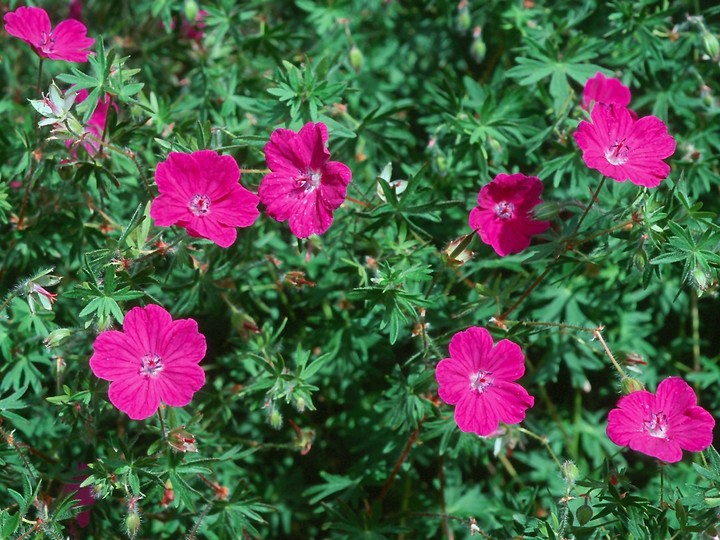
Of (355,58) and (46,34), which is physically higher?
(46,34)

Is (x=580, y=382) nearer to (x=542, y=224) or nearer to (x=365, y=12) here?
(x=542, y=224)

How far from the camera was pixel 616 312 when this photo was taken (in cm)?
309

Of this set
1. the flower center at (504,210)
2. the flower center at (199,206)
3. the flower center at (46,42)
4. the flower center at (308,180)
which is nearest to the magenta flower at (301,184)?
the flower center at (308,180)

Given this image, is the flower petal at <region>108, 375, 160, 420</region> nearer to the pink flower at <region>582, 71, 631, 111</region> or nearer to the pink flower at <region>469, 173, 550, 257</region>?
the pink flower at <region>469, 173, 550, 257</region>

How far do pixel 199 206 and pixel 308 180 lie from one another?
12.7 inches

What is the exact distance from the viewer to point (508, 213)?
242 centimetres

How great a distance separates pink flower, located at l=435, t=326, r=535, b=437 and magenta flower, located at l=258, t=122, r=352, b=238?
522 millimetres

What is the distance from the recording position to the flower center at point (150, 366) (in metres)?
2.20

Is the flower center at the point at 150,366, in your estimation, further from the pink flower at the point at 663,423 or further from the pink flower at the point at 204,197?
the pink flower at the point at 663,423

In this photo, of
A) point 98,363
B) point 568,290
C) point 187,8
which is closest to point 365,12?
point 187,8

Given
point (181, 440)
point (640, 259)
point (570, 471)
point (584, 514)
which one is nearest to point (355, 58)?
point (640, 259)

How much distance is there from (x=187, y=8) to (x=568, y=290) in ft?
5.97

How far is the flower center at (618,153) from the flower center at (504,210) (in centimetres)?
32

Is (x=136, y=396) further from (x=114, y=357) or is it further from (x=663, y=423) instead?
(x=663, y=423)
